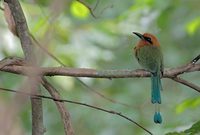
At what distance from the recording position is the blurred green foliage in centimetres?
342

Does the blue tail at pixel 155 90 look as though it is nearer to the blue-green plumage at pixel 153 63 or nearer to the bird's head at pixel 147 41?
the blue-green plumage at pixel 153 63

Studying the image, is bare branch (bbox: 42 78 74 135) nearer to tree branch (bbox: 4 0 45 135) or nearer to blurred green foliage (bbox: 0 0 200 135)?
tree branch (bbox: 4 0 45 135)

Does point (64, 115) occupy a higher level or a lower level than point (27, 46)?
lower

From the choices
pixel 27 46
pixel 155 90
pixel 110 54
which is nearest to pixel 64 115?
pixel 27 46

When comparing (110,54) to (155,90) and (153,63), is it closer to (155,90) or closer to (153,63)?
(153,63)

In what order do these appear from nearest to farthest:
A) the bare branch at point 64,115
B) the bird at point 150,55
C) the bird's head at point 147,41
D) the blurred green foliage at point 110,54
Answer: the bare branch at point 64,115 → the bird at point 150,55 → the bird's head at point 147,41 → the blurred green foliage at point 110,54

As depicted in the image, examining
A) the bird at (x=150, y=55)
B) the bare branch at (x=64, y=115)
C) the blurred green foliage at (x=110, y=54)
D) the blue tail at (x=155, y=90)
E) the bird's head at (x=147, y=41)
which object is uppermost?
the blurred green foliage at (x=110, y=54)

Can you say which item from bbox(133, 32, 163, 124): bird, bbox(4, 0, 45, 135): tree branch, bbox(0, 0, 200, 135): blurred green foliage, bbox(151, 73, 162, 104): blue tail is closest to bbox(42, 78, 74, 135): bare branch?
bbox(4, 0, 45, 135): tree branch

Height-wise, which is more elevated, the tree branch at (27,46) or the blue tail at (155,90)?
the blue tail at (155,90)

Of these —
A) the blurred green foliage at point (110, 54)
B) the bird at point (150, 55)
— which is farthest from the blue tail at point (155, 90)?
the blurred green foliage at point (110, 54)

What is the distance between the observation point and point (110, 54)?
4406mm

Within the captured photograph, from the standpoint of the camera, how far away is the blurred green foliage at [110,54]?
11.2ft

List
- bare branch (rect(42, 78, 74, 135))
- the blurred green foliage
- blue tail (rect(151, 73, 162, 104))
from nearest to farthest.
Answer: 1. bare branch (rect(42, 78, 74, 135))
2. blue tail (rect(151, 73, 162, 104))
3. the blurred green foliage

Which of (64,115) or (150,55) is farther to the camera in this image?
(150,55)
